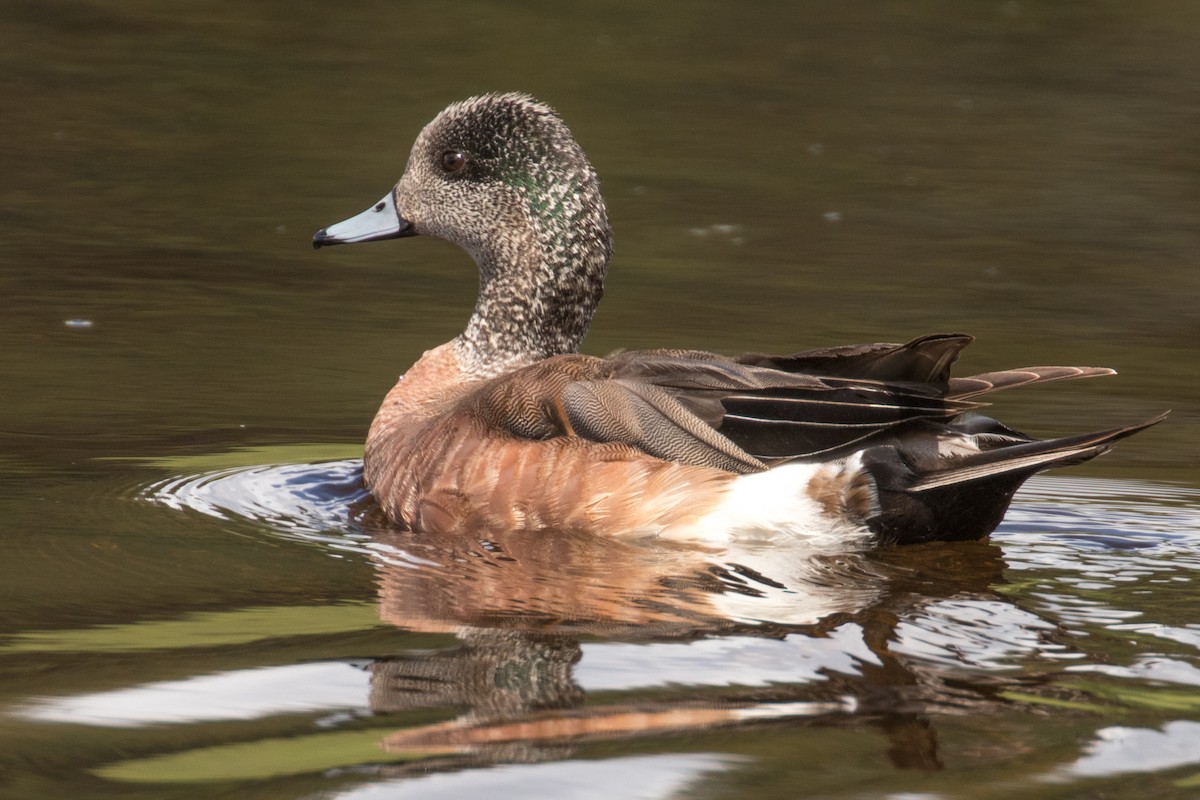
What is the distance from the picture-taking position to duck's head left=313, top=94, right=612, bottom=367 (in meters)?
5.91

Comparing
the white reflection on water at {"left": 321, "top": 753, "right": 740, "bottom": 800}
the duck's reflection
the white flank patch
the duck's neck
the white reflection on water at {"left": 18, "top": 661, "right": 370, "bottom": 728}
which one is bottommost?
the white reflection on water at {"left": 18, "top": 661, "right": 370, "bottom": 728}

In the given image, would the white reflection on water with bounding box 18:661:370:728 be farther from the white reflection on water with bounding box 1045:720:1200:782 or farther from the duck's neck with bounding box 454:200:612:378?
the duck's neck with bounding box 454:200:612:378

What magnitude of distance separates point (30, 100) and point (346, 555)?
8.06m

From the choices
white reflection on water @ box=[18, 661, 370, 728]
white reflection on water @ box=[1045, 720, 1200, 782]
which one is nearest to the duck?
white reflection on water @ box=[1045, 720, 1200, 782]

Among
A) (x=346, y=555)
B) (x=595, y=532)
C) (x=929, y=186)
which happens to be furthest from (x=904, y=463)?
(x=929, y=186)

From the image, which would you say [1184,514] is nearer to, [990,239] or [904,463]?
[904,463]

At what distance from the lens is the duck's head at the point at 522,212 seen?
5906mm

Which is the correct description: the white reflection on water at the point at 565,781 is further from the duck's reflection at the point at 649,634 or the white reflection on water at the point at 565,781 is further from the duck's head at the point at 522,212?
the duck's head at the point at 522,212

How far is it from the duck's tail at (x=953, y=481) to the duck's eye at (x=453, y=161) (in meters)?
2.09

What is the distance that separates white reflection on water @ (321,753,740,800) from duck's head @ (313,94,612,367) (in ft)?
9.62

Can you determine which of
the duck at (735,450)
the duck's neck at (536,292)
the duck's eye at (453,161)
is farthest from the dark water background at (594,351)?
the duck's eye at (453,161)

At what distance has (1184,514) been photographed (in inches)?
212

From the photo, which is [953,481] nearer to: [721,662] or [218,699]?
[721,662]

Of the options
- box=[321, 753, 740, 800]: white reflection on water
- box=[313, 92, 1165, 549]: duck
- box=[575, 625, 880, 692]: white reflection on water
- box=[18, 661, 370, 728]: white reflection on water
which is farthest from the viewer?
A: box=[313, 92, 1165, 549]: duck
